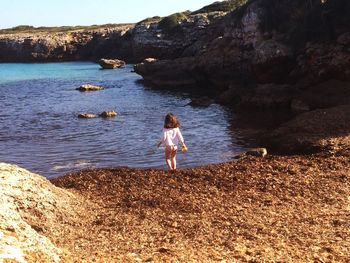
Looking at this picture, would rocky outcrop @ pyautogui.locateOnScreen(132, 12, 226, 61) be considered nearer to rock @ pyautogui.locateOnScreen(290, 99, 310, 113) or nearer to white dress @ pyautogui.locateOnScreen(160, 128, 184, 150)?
rock @ pyautogui.locateOnScreen(290, 99, 310, 113)

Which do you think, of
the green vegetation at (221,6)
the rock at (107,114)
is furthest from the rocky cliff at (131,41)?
the rock at (107,114)

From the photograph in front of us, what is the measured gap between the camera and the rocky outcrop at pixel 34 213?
850 centimetres

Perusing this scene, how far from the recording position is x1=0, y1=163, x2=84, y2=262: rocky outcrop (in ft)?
27.9

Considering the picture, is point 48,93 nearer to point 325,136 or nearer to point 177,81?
point 177,81

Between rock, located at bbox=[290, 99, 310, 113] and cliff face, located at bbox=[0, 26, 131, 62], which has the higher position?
cliff face, located at bbox=[0, 26, 131, 62]

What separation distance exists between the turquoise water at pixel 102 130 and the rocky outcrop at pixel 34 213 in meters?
8.30

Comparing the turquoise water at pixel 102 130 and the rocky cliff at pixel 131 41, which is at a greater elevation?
the rocky cliff at pixel 131 41

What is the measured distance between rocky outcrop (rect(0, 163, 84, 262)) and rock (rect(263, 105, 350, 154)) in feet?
37.2

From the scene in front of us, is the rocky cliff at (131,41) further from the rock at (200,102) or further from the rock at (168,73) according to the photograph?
the rock at (200,102)

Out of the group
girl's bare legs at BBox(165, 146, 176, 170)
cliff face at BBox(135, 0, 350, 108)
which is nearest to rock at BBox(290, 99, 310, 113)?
cliff face at BBox(135, 0, 350, 108)

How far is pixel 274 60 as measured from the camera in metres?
41.3

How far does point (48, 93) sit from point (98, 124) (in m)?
23.9

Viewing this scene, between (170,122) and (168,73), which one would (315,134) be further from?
(168,73)

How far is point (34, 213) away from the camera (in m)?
12.2
